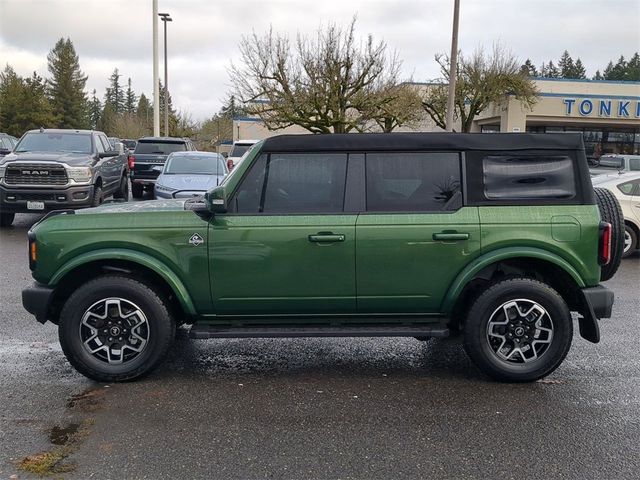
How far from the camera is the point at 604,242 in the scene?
4.71m

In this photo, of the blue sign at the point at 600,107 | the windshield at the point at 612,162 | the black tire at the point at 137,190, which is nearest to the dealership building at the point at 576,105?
the blue sign at the point at 600,107

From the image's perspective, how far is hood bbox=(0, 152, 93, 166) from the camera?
12336 millimetres

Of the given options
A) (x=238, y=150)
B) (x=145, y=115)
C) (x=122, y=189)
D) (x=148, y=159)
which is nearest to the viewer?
(x=122, y=189)

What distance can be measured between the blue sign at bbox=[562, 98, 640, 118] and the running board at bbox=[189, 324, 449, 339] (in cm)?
3492

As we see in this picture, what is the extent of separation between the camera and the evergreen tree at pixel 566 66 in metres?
92.9

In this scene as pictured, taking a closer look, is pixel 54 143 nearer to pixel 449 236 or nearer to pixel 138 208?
pixel 138 208

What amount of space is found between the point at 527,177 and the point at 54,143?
37.6 feet

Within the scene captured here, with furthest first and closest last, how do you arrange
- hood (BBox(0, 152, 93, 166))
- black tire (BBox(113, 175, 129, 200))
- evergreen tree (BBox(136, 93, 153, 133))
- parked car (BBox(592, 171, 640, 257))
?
evergreen tree (BBox(136, 93, 153, 133))
black tire (BBox(113, 175, 129, 200))
hood (BBox(0, 152, 93, 166))
parked car (BBox(592, 171, 640, 257))

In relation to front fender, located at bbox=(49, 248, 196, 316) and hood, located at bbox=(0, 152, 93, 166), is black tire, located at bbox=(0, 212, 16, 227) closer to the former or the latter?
hood, located at bbox=(0, 152, 93, 166)

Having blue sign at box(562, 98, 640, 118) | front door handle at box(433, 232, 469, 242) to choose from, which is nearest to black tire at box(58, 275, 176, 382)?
front door handle at box(433, 232, 469, 242)

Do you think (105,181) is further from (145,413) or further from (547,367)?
(547,367)

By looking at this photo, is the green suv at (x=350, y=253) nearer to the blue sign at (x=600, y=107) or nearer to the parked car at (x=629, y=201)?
the parked car at (x=629, y=201)

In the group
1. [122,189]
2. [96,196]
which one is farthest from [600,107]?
[96,196]

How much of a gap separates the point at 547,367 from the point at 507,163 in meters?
1.62
